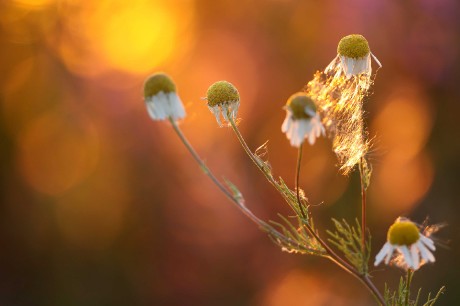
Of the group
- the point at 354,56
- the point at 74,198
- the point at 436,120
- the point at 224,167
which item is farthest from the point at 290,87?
the point at 354,56

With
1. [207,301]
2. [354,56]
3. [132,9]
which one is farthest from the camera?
[132,9]

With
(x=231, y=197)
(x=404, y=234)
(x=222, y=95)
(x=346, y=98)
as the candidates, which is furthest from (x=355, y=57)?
(x=231, y=197)

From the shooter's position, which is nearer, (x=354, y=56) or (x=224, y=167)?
(x=354, y=56)

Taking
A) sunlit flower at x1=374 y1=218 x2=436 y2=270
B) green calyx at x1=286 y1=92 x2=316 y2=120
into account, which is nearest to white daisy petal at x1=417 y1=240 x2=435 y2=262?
sunlit flower at x1=374 y1=218 x2=436 y2=270

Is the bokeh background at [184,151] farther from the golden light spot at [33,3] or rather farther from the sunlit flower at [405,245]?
the sunlit flower at [405,245]

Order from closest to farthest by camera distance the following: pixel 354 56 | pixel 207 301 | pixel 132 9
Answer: pixel 354 56
pixel 207 301
pixel 132 9

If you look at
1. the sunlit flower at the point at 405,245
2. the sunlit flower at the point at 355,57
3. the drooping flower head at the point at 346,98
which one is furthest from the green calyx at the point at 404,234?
the sunlit flower at the point at 355,57

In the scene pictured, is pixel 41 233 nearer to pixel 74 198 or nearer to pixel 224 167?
pixel 74 198

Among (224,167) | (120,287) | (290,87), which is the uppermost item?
(290,87)

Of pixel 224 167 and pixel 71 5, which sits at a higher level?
pixel 71 5
